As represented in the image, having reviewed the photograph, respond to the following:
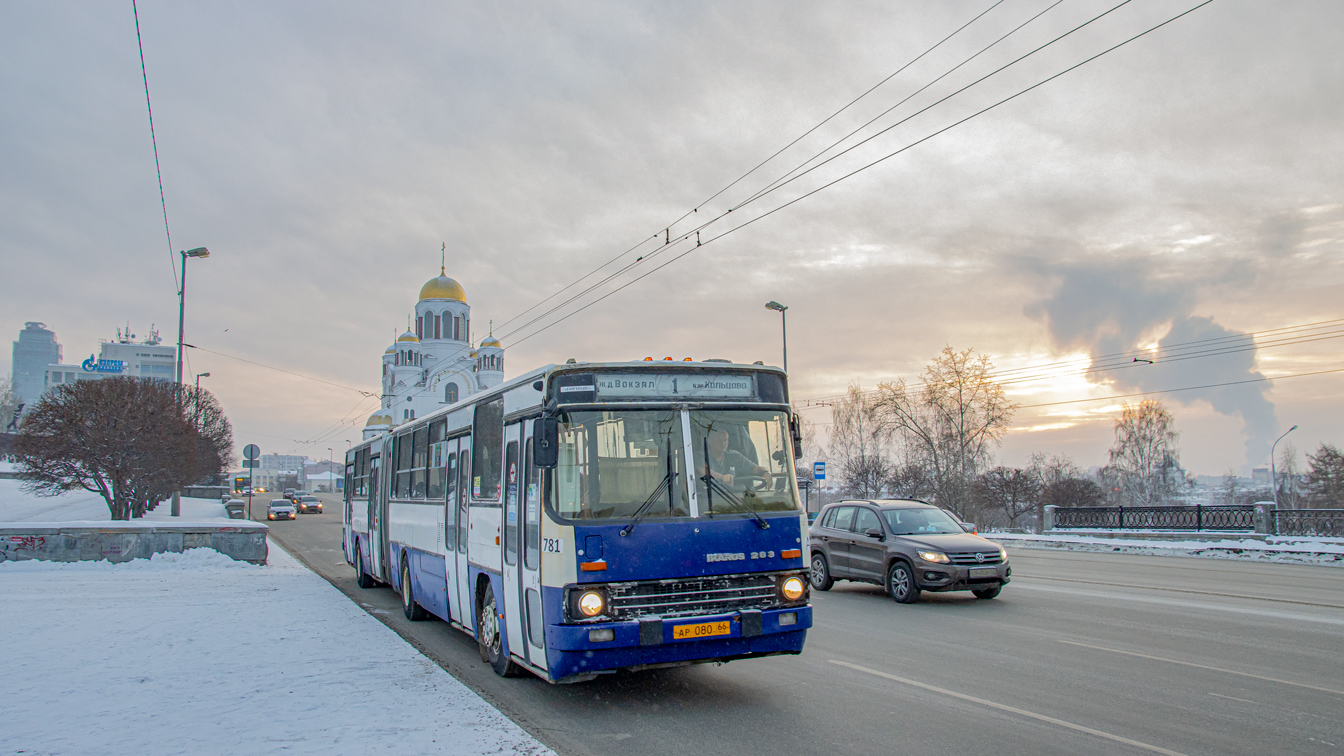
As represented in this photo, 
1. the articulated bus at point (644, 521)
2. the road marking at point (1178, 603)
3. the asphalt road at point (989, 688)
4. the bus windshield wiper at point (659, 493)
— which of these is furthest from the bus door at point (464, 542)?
the road marking at point (1178, 603)

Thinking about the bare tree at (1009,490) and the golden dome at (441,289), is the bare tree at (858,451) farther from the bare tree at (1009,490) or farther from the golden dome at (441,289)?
the golden dome at (441,289)

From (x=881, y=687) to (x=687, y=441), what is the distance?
275cm

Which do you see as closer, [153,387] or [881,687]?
[881,687]

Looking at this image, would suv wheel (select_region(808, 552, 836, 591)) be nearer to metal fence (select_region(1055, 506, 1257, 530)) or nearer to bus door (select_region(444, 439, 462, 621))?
bus door (select_region(444, 439, 462, 621))

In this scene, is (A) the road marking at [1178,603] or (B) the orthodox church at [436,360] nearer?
(A) the road marking at [1178,603]

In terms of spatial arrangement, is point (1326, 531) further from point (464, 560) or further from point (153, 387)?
point (153, 387)

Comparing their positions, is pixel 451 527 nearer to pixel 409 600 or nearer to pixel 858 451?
pixel 409 600

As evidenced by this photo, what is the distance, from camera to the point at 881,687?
718cm

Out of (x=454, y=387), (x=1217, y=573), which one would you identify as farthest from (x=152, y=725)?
(x=454, y=387)

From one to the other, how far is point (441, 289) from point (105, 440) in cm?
5956

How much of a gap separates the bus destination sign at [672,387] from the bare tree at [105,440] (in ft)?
82.5

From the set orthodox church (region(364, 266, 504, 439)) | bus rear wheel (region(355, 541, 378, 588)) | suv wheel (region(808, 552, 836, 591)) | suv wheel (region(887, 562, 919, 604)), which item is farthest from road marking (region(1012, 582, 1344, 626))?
orthodox church (region(364, 266, 504, 439))

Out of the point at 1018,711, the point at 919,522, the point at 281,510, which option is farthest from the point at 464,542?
the point at 281,510

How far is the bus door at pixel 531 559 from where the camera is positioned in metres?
6.63
